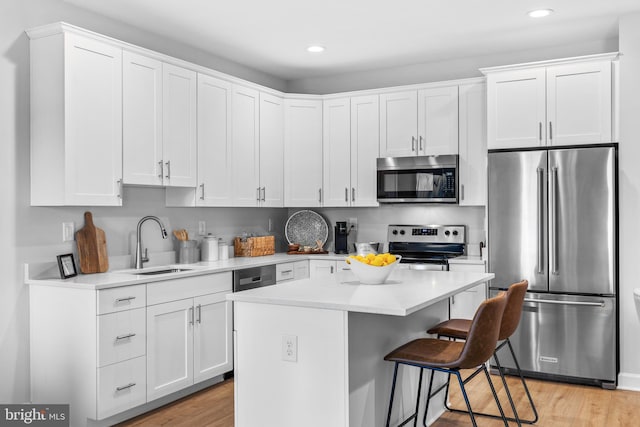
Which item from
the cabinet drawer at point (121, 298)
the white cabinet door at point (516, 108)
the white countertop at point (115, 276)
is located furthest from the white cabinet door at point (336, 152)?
the cabinet drawer at point (121, 298)

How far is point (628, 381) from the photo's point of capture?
412 cm

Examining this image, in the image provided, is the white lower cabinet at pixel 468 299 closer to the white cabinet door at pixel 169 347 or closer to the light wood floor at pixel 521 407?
the light wood floor at pixel 521 407

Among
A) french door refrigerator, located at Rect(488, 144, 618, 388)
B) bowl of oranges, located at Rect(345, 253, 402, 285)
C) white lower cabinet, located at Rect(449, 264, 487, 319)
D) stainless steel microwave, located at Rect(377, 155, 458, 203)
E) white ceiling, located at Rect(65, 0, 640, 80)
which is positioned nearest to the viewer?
bowl of oranges, located at Rect(345, 253, 402, 285)

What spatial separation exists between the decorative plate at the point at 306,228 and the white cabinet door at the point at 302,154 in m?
0.29

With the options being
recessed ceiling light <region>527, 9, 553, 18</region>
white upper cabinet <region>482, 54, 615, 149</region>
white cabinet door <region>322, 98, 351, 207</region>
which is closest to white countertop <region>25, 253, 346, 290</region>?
white cabinet door <region>322, 98, 351, 207</region>

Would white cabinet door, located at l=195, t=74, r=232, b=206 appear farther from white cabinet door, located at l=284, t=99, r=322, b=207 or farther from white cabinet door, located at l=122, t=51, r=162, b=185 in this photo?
white cabinet door, located at l=284, t=99, r=322, b=207

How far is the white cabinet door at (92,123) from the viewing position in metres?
3.39

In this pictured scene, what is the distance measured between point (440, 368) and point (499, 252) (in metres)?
2.03

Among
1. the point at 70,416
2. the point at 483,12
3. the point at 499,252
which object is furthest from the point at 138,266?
the point at 483,12

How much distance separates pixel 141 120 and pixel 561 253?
3.13 meters

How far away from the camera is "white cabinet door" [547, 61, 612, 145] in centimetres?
418

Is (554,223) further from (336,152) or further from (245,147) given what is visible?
(245,147)

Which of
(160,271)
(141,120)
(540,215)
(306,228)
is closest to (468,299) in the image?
(540,215)

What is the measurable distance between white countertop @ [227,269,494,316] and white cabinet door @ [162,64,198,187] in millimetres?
1468
